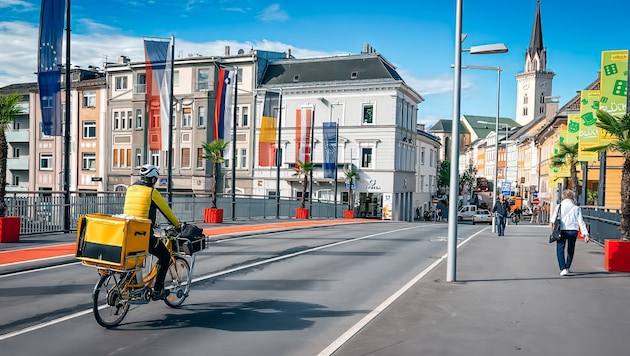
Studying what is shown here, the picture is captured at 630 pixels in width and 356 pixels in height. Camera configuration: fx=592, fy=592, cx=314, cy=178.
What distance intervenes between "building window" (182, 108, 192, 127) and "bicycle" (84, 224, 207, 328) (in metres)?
52.9

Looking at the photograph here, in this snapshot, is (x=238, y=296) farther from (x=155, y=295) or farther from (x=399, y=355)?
(x=399, y=355)

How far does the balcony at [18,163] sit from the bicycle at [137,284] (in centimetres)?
6389

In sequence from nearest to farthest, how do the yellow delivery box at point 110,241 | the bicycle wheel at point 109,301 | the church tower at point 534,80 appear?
the yellow delivery box at point 110,241 → the bicycle wheel at point 109,301 → the church tower at point 534,80

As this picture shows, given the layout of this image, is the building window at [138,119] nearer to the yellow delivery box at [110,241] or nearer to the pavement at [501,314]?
the pavement at [501,314]

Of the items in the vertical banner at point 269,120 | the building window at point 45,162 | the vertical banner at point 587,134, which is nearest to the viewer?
the vertical banner at point 587,134

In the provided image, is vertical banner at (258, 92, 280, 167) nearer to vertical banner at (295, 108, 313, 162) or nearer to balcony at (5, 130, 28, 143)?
vertical banner at (295, 108, 313, 162)

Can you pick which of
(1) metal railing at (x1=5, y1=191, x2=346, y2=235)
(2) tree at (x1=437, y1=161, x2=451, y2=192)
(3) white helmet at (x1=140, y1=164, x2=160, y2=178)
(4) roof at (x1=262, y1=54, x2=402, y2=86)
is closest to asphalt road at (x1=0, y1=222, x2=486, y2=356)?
(3) white helmet at (x1=140, y1=164, x2=160, y2=178)

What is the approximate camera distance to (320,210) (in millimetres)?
47500

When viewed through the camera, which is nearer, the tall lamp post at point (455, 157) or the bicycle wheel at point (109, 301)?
the bicycle wheel at point (109, 301)

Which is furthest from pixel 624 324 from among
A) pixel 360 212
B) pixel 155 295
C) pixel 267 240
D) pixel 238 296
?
pixel 360 212

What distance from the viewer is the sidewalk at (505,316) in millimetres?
6602

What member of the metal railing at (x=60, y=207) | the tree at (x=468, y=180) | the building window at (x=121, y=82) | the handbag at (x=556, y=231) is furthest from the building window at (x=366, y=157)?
the tree at (x=468, y=180)

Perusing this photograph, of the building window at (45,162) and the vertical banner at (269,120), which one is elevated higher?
the vertical banner at (269,120)

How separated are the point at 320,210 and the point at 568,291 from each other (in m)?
37.6
